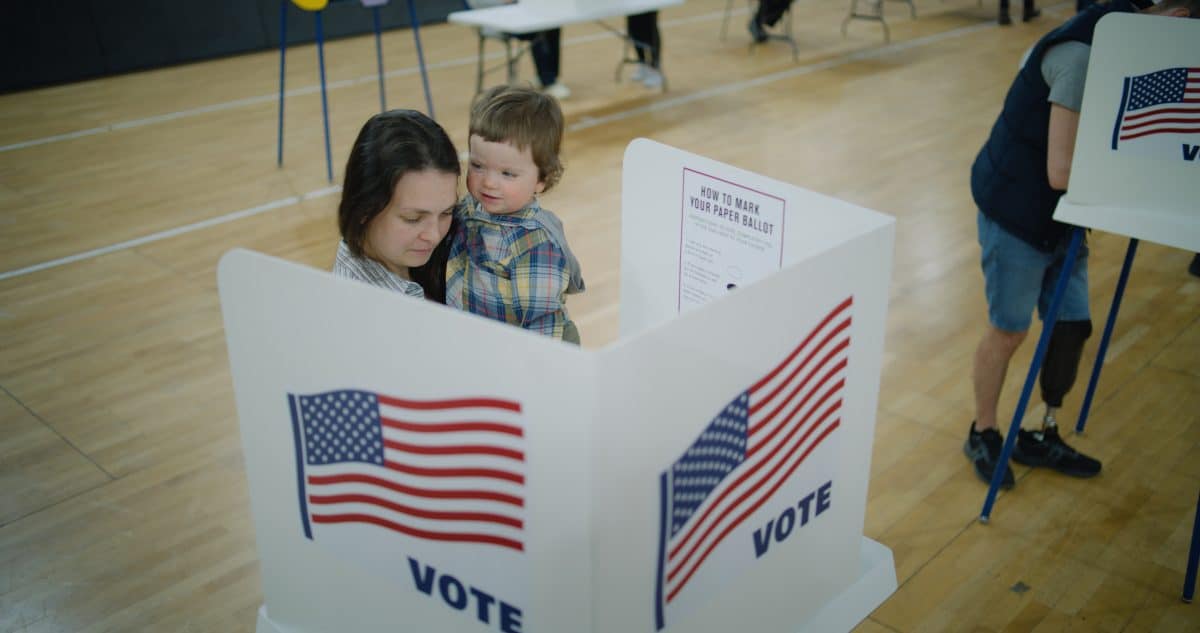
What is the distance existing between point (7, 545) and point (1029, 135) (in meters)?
2.69

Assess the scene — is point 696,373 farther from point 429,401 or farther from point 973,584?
point 973,584

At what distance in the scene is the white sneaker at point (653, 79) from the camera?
6.76 meters

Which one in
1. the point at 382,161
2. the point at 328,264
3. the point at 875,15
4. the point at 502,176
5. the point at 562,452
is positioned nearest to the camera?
the point at 562,452

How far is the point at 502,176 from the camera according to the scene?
1.65 meters

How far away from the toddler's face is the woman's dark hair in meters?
0.24

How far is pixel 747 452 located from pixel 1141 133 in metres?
1.37

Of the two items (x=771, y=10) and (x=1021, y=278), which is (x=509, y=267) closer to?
(x=1021, y=278)

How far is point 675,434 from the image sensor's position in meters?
0.99

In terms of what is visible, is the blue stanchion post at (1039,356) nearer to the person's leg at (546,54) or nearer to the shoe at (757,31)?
the person's leg at (546,54)

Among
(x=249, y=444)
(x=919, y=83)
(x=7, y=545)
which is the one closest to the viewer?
(x=249, y=444)

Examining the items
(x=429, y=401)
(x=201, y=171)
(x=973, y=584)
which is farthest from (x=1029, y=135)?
(x=201, y=171)

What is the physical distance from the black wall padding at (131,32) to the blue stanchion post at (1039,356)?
6.30 metres

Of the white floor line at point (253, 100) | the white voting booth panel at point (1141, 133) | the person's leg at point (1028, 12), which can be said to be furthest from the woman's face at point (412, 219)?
the person's leg at point (1028, 12)

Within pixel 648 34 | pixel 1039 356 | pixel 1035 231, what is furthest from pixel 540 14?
pixel 1039 356
